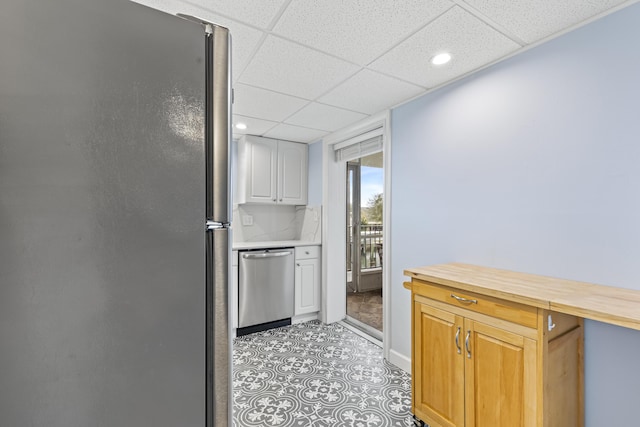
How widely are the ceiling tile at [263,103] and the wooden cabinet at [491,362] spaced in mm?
1738

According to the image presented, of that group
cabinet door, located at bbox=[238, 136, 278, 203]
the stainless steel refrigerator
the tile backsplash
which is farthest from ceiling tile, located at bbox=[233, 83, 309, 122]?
the stainless steel refrigerator

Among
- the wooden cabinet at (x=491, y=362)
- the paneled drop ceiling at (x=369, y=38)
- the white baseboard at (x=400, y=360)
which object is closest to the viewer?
the wooden cabinet at (x=491, y=362)

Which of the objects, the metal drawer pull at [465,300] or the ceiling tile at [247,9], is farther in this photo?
the metal drawer pull at [465,300]

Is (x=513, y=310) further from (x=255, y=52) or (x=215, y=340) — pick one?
(x=255, y=52)

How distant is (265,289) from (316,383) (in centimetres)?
121

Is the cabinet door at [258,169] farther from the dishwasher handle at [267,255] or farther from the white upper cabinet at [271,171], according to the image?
the dishwasher handle at [267,255]

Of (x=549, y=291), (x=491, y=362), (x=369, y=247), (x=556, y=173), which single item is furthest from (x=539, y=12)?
(x=369, y=247)

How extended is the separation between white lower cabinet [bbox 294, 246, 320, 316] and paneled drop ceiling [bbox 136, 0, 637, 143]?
181 centimetres

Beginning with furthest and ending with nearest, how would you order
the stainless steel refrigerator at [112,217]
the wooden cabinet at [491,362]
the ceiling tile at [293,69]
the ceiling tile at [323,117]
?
the ceiling tile at [323,117]
the ceiling tile at [293,69]
the wooden cabinet at [491,362]
the stainless steel refrigerator at [112,217]

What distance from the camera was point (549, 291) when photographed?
4.17 feet

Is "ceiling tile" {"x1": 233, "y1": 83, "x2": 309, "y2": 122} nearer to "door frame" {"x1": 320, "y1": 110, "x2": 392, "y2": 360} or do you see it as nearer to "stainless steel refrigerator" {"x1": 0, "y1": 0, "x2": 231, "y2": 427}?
"door frame" {"x1": 320, "y1": 110, "x2": 392, "y2": 360}

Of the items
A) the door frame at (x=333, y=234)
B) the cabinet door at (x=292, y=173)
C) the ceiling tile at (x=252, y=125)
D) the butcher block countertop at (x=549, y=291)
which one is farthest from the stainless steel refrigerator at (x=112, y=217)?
the cabinet door at (x=292, y=173)

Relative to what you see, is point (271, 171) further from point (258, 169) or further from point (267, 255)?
point (267, 255)

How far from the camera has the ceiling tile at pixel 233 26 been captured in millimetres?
1337
